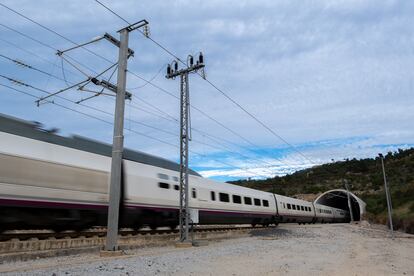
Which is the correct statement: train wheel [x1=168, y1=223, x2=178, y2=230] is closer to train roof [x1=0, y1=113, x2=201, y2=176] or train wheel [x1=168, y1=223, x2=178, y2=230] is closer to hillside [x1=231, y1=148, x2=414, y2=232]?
train roof [x1=0, y1=113, x2=201, y2=176]

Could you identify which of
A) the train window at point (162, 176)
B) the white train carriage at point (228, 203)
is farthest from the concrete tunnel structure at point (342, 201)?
the train window at point (162, 176)

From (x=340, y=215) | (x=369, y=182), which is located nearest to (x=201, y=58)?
(x=340, y=215)

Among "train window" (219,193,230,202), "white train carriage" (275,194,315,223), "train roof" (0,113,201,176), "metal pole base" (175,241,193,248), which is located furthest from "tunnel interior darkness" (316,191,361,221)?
"metal pole base" (175,241,193,248)

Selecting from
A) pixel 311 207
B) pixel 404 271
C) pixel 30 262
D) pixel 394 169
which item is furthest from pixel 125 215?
pixel 394 169

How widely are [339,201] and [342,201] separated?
100 centimetres

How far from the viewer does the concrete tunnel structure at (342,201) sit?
210 ft

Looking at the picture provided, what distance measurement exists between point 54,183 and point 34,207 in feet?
3.72

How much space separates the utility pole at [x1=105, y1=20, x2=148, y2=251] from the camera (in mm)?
13852

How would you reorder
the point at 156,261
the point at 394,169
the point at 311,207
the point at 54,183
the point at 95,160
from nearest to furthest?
the point at 156,261 < the point at 54,183 < the point at 95,160 < the point at 311,207 < the point at 394,169

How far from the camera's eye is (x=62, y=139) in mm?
16328

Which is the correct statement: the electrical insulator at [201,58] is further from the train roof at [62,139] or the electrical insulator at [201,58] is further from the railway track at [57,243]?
the railway track at [57,243]

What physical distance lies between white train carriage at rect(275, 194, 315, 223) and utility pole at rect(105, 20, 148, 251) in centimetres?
2431

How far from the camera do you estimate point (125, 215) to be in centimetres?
1800

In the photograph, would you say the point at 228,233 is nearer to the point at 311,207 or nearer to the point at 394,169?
the point at 311,207
